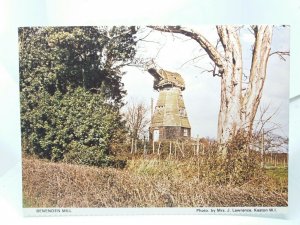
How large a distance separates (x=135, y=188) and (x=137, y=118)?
1.16 feet

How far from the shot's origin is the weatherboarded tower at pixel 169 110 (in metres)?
1.82

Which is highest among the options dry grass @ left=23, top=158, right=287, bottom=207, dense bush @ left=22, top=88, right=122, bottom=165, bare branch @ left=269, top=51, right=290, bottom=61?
bare branch @ left=269, top=51, right=290, bottom=61

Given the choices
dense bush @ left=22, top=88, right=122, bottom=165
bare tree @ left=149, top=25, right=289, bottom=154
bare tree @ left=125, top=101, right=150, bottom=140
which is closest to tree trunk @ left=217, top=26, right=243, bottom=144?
bare tree @ left=149, top=25, right=289, bottom=154

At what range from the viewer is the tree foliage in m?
1.82

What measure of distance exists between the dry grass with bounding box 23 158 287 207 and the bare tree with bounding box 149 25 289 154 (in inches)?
9.0

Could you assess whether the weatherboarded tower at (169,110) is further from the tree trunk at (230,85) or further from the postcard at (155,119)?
the tree trunk at (230,85)

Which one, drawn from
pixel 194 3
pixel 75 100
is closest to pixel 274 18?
pixel 194 3

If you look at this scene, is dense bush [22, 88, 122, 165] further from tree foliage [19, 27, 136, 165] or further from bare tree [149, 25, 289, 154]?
bare tree [149, 25, 289, 154]

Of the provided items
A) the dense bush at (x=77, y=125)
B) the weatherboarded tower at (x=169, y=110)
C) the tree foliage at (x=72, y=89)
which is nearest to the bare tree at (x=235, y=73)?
the weatherboarded tower at (x=169, y=110)

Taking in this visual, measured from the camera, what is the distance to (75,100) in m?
1.84

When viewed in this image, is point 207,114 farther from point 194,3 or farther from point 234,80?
point 194,3

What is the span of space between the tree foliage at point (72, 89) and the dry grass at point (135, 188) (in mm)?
79

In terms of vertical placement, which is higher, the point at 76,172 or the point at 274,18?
the point at 274,18

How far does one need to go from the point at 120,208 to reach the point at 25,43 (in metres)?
0.94
